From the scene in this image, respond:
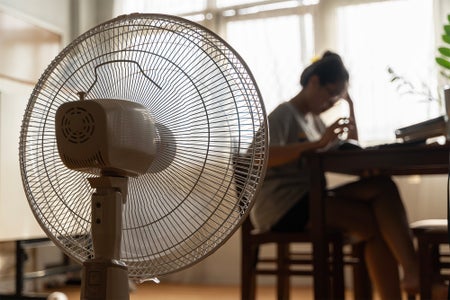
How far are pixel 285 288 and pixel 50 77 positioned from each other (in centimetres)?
166

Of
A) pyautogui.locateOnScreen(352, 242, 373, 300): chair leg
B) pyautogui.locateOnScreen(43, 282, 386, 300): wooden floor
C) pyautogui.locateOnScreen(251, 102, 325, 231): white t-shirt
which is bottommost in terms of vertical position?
pyautogui.locateOnScreen(43, 282, 386, 300): wooden floor

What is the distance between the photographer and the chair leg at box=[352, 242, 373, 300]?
218 cm

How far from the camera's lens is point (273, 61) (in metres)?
3.79

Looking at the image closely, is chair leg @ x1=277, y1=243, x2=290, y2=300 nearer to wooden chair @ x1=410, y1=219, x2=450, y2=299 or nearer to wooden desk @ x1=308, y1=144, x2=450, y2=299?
wooden desk @ x1=308, y1=144, x2=450, y2=299

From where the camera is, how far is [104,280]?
73 centimetres

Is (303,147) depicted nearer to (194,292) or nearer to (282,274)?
(282,274)

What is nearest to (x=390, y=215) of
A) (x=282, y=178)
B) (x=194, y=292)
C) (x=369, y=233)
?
(x=369, y=233)

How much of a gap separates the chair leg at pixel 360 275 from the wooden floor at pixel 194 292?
757mm

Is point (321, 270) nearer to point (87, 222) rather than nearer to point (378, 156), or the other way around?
point (378, 156)

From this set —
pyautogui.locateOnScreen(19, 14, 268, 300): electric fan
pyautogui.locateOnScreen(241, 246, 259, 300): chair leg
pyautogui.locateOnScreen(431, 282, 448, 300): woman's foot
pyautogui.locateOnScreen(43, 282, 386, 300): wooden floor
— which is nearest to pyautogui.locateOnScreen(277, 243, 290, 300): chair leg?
pyautogui.locateOnScreen(241, 246, 259, 300): chair leg

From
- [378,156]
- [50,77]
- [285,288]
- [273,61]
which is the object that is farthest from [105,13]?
[50,77]

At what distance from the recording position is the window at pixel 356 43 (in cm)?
347

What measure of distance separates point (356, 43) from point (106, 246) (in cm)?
315

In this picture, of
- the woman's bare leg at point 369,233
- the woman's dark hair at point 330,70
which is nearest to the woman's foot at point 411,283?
the woman's bare leg at point 369,233
